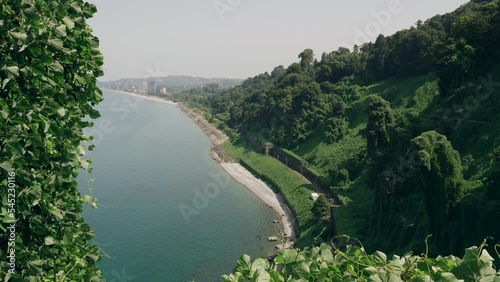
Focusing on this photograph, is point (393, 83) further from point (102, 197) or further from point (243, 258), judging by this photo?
point (243, 258)

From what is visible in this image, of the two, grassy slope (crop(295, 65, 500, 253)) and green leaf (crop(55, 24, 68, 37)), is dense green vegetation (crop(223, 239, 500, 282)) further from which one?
grassy slope (crop(295, 65, 500, 253))

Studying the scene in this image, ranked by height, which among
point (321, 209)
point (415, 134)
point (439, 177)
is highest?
point (415, 134)

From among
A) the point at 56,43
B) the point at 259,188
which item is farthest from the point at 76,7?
the point at 259,188

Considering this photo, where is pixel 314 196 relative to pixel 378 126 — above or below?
below

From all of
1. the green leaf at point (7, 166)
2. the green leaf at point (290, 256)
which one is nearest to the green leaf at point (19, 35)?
the green leaf at point (7, 166)

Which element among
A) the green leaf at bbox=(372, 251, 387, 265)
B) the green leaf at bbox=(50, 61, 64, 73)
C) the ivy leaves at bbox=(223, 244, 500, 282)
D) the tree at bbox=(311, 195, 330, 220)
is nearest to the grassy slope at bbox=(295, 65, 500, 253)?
the tree at bbox=(311, 195, 330, 220)

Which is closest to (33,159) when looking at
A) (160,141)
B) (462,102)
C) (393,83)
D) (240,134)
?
(462,102)

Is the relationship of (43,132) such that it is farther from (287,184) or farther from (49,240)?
(287,184)

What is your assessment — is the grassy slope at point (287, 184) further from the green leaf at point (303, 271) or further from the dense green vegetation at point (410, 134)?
the green leaf at point (303, 271)
